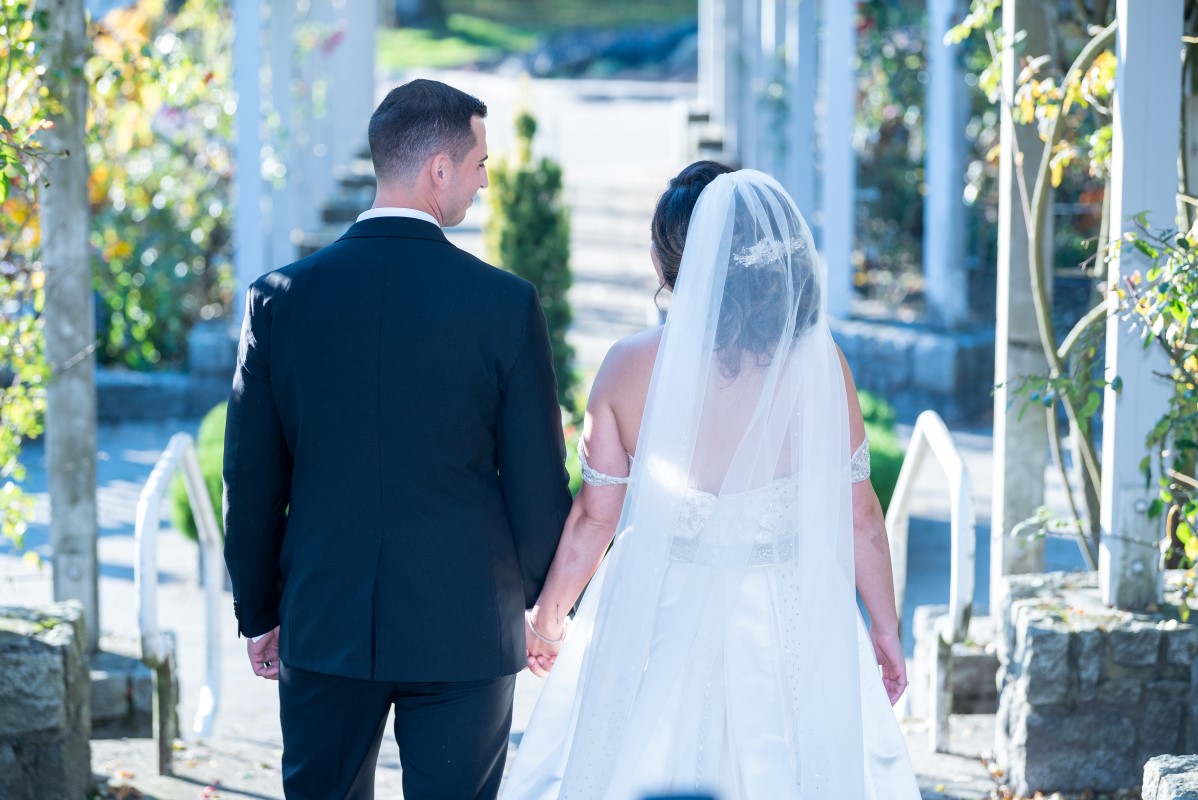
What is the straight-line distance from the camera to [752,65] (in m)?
12.8

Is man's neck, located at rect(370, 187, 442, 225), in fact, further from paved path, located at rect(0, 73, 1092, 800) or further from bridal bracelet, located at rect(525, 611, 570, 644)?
paved path, located at rect(0, 73, 1092, 800)

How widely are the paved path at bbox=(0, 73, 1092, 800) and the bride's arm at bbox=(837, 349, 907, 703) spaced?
1075 mm

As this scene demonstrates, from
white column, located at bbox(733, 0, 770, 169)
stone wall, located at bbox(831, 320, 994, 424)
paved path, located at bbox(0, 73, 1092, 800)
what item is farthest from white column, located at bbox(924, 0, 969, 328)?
white column, located at bbox(733, 0, 770, 169)

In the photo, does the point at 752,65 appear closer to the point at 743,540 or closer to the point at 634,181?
the point at 634,181

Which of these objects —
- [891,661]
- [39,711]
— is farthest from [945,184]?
[39,711]

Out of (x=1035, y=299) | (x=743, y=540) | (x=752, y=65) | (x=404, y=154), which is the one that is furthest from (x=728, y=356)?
(x=752, y=65)

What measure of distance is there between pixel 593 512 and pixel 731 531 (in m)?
0.26

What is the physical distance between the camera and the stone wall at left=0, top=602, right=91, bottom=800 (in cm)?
338

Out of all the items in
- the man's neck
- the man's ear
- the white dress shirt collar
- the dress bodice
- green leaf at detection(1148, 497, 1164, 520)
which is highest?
the man's ear

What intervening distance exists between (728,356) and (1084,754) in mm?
1644

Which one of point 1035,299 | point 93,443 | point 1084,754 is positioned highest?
point 1035,299

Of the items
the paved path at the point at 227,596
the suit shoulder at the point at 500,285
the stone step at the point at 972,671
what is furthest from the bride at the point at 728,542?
the stone step at the point at 972,671

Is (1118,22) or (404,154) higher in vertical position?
(1118,22)

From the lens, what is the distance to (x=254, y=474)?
8.70ft
